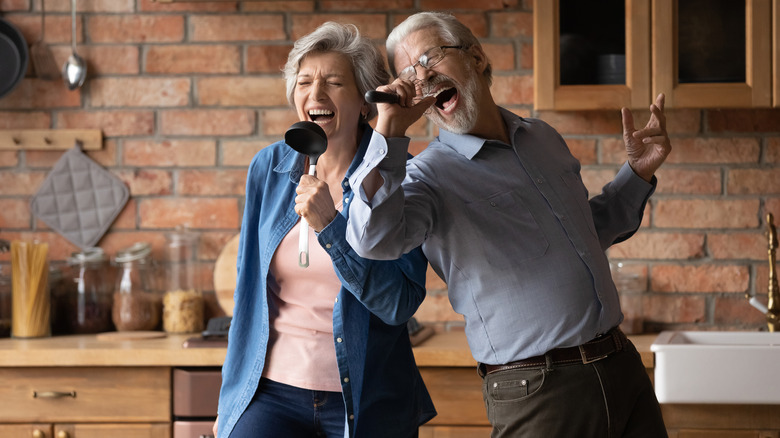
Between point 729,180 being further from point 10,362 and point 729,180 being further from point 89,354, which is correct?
point 10,362

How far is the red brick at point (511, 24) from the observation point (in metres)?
2.58

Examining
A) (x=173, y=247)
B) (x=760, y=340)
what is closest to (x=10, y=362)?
(x=173, y=247)

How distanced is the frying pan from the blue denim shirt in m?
1.30

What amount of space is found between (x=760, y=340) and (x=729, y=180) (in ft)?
1.64

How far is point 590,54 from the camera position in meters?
2.32

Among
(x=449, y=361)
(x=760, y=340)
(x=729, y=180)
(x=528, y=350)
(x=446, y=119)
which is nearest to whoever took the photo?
(x=528, y=350)

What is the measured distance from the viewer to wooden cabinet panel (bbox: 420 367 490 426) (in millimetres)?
2166

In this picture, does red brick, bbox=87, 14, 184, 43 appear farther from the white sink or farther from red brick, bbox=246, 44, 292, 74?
the white sink

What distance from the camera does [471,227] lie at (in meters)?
1.38

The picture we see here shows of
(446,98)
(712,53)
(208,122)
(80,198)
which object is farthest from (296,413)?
(712,53)

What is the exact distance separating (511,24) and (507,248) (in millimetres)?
1379

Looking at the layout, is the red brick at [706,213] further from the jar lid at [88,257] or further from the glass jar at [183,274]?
the jar lid at [88,257]

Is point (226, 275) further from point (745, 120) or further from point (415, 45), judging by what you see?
point (745, 120)

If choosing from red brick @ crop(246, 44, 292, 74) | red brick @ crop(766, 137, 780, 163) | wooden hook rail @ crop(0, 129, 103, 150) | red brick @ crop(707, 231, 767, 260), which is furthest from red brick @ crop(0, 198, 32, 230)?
red brick @ crop(766, 137, 780, 163)
